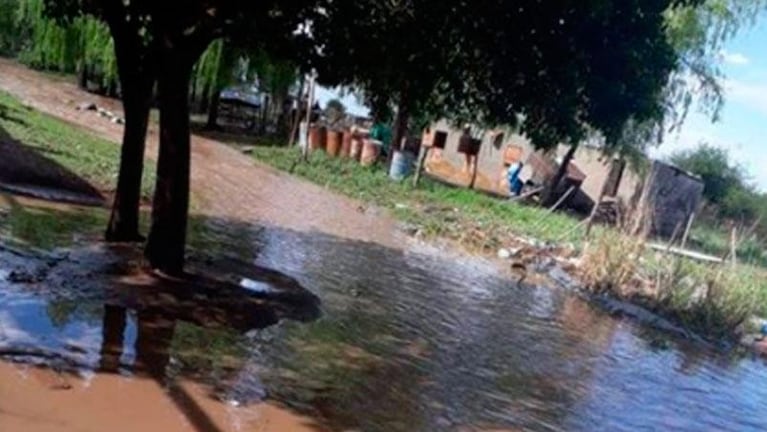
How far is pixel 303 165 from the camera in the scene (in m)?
24.0

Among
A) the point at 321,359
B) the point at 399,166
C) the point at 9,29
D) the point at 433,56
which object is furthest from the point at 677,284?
the point at 9,29

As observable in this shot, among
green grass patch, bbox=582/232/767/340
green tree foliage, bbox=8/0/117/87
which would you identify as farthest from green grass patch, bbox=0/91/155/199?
green grass patch, bbox=582/232/767/340

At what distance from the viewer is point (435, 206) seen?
21172 mm

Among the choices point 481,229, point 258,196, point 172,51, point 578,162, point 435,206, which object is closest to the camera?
point 172,51

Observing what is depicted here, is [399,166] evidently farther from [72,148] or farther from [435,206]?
[72,148]

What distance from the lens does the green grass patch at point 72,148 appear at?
13633 millimetres

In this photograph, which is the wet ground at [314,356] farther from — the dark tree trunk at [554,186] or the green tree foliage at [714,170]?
the green tree foliage at [714,170]

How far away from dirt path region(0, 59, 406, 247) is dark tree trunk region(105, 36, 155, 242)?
14.4ft

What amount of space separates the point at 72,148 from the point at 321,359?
1038 cm

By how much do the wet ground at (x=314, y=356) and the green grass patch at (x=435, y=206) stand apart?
18.0ft

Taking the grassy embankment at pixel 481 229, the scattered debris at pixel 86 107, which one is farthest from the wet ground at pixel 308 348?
the scattered debris at pixel 86 107

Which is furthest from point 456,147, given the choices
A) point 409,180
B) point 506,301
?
point 506,301

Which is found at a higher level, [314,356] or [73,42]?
[73,42]

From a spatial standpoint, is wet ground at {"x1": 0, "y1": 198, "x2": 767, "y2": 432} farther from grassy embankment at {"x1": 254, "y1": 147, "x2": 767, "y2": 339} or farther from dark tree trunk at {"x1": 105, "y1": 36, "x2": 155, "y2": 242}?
grassy embankment at {"x1": 254, "y1": 147, "x2": 767, "y2": 339}
